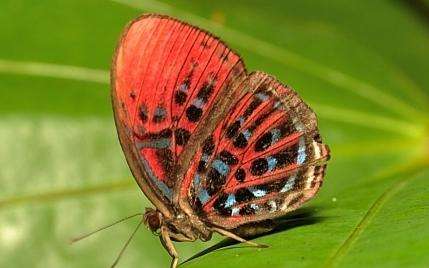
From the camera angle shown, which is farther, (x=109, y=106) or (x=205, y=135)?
(x=109, y=106)

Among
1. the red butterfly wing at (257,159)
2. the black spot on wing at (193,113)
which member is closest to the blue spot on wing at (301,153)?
the red butterfly wing at (257,159)

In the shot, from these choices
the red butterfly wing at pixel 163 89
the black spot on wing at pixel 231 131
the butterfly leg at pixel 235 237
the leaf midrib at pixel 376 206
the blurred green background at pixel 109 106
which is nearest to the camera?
the leaf midrib at pixel 376 206

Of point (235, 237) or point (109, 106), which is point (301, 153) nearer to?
point (235, 237)

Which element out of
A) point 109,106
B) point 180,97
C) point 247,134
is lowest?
point 247,134

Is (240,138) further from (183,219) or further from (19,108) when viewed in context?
(19,108)

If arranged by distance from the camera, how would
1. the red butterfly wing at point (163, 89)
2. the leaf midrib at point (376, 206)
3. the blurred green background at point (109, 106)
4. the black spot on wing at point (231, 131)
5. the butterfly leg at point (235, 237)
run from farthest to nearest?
1. the blurred green background at point (109, 106)
2. the black spot on wing at point (231, 131)
3. the red butterfly wing at point (163, 89)
4. the butterfly leg at point (235, 237)
5. the leaf midrib at point (376, 206)

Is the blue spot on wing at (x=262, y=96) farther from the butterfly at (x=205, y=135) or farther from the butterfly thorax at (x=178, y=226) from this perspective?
the butterfly thorax at (x=178, y=226)

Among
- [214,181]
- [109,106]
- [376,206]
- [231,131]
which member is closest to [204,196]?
[214,181]
